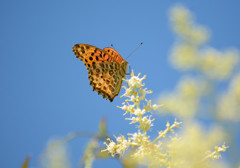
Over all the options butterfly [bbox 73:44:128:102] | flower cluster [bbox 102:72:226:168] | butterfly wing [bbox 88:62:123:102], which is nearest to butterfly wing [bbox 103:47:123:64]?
butterfly [bbox 73:44:128:102]

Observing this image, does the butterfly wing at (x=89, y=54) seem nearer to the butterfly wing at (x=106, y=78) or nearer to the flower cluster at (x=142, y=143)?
the butterfly wing at (x=106, y=78)

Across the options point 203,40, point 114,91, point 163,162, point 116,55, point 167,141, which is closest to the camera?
point 163,162

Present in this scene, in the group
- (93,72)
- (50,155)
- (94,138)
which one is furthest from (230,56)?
(50,155)

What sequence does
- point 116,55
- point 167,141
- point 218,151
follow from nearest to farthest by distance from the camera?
point 218,151 → point 167,141 → point 116,55

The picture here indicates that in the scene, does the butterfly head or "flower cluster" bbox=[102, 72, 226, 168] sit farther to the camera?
the butterfly head

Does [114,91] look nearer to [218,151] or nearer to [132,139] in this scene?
[132,139]

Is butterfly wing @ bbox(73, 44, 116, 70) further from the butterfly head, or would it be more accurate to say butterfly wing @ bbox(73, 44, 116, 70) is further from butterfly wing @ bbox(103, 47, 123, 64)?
the butterfly head

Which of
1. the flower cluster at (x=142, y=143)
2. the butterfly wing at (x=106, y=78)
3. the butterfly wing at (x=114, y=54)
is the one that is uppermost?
the butterfly wing at (x=114, y=54)

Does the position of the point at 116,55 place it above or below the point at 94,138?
above

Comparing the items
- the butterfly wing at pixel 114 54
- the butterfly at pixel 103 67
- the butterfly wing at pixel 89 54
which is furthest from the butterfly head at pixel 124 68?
the butterfly wing at pixel 89 54
